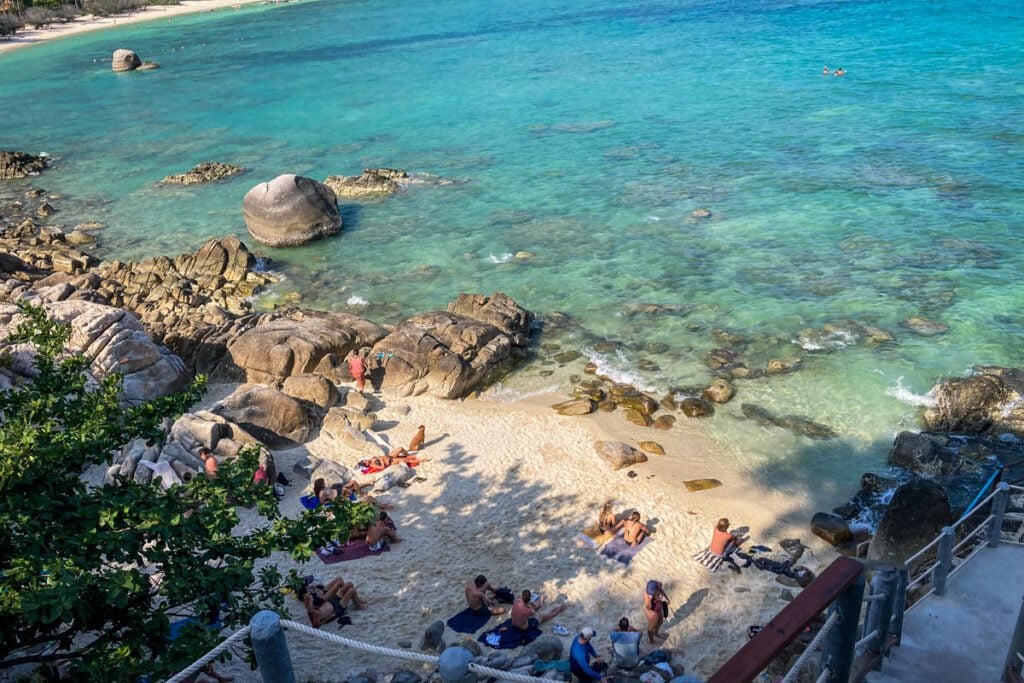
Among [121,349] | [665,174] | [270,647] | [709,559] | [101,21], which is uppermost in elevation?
[101,21]

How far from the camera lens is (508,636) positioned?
13219 mm

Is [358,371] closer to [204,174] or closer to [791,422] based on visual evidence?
[791,422]

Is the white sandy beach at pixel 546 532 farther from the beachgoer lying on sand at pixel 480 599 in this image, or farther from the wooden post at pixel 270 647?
the wooden post at pixel 270 647

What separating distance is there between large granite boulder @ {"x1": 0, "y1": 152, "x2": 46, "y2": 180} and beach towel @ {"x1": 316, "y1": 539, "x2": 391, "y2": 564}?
4009 cm

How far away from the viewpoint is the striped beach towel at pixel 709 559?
1495 cm

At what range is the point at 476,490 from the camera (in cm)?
1767

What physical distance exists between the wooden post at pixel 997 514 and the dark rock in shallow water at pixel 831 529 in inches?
234

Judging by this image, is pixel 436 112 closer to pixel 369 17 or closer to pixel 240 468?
pixel 240 468

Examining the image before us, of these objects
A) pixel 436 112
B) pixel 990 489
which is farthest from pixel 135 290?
pixel 436 112

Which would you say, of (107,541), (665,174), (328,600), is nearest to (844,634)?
(107,541)

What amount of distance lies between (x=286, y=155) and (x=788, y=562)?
38365 millimetres

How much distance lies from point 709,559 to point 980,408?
339 inches

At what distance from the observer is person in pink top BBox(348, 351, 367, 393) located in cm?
2147

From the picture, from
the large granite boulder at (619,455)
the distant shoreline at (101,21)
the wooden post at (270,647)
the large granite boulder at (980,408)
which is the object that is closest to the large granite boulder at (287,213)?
the large granite boulder at (619,455)
